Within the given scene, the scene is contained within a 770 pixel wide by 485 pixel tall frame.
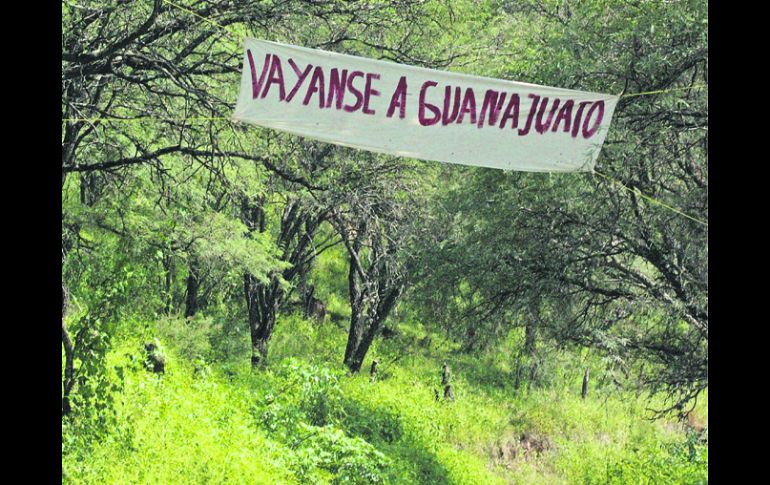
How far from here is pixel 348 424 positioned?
15258mm

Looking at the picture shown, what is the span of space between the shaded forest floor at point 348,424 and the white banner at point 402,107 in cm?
389

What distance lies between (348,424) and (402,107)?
9523mm

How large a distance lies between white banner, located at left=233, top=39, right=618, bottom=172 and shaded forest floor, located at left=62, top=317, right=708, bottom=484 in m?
3.89

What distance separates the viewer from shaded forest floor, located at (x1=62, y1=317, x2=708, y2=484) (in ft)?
31.8

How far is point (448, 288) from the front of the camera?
14.5m

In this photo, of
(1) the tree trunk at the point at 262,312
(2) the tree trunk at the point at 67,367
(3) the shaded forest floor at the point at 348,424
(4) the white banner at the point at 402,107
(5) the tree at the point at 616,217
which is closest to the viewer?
(4) the white banner at the point at 402,107

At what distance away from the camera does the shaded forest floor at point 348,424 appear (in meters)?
9.69

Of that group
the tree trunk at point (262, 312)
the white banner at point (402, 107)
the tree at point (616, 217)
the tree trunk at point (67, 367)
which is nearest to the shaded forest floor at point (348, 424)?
the tree trunk at point (67, 367)

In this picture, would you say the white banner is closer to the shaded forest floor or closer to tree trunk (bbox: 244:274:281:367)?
the shaded forest floor

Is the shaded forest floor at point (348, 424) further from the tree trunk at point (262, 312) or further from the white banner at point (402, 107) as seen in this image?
the white banner at point (402, 107)

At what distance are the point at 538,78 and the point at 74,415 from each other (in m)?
6.60

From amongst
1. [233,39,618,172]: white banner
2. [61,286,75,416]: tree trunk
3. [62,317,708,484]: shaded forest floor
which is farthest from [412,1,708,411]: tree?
[61,286,75,416]: tree trunk

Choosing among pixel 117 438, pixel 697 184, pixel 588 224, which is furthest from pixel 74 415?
pixel 697 184

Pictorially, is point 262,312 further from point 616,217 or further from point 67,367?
point 67,367
